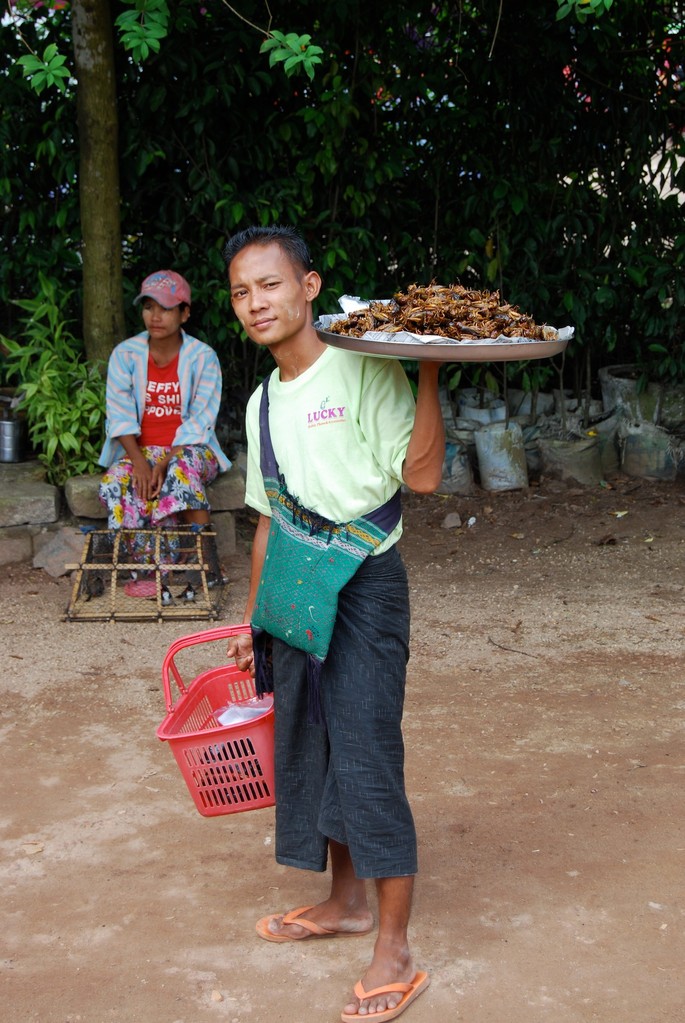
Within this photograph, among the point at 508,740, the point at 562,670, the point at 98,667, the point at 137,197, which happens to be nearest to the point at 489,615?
the point at 562,670

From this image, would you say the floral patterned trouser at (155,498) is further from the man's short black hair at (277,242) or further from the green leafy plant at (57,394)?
the man's short black hair at (277,242)

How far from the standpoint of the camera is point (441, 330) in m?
2.45

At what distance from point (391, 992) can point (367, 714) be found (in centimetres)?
63

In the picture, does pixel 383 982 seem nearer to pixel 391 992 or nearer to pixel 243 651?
pixel 391 992

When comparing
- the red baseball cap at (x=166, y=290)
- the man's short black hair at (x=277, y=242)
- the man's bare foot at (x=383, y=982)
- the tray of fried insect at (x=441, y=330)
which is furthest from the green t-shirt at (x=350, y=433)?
the red baseball cap at (x=166, y=290)

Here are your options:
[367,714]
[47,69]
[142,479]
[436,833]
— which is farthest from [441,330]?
[142,479]

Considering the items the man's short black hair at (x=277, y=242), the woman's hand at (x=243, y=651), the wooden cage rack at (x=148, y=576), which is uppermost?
the man's short black hair at (x=277, y=242)

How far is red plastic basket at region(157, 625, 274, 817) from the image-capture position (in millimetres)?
2676

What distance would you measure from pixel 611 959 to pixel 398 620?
3.21 feet

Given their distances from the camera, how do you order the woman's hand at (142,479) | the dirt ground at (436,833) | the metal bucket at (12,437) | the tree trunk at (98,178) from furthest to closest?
the metal bucket at (12,437)
the tree trunk at (98,178)
the woman's hand at (142,479)
the dirt ground at (436,833)

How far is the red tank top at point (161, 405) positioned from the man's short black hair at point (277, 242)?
10.3 ft

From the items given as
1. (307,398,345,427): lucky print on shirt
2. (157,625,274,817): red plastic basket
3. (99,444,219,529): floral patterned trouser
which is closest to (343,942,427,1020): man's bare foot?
(157,625,274,817): red plastic basket

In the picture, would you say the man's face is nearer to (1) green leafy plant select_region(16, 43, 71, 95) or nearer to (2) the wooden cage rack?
(1) green leafy plant select_region(16, 43, 71, 95)

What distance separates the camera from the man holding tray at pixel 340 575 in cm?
259
